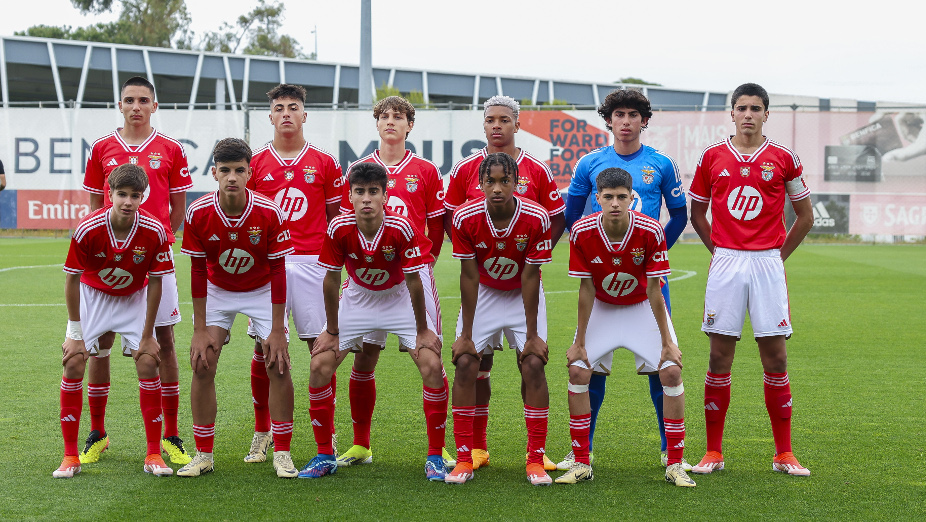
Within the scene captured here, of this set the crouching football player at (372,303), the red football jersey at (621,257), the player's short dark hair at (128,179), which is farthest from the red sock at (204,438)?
the red football jersey at (621,257)

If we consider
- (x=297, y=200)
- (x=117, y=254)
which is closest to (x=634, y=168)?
(x=297, y=200)

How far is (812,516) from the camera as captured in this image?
4.16 meters

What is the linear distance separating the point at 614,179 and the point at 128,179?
8.73 ft

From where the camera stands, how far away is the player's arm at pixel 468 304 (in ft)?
16.0

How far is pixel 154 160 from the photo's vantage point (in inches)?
216

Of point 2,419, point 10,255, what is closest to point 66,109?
point 10,255

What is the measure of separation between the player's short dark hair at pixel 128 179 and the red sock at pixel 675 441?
3.21m

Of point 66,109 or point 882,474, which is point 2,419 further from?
point 66,109

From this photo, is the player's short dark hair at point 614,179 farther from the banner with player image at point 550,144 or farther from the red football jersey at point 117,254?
the banner with player image at point 550,144

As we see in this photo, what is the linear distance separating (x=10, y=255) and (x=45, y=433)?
1690cm

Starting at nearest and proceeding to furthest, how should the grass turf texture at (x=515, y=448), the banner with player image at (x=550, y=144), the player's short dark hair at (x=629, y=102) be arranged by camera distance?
the grass turf texture at (x=515, y=448) < the player's short dark hair at (x=629, y=102) < the banner with player image at (x=550, y=144)

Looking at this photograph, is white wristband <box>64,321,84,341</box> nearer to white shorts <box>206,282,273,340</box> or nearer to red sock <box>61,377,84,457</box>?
red sock <box>61,377,84,457</box>

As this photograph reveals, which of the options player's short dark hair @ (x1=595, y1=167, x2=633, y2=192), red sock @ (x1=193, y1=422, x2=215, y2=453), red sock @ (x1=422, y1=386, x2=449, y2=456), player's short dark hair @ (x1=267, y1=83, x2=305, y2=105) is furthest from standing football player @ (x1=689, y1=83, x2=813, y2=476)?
red sock @ (x1=193, y1=422, x2=215, y2=453)

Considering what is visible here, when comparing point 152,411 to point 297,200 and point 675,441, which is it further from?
point 675,441
